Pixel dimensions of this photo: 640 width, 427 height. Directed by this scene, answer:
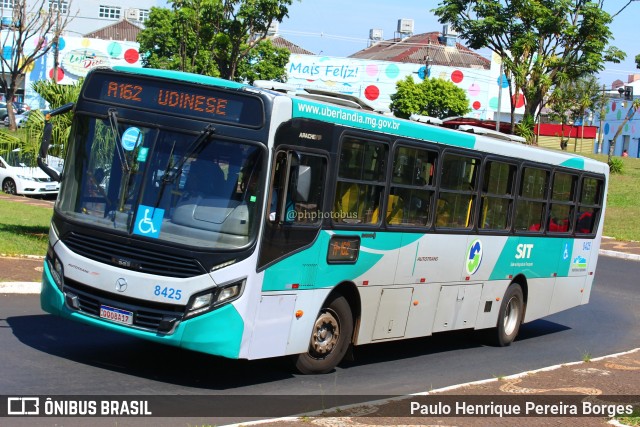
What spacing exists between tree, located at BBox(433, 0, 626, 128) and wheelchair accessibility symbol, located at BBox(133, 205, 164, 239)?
26.7 metres

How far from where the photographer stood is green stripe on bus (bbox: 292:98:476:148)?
32.3ft

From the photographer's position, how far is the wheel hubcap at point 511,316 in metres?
14.7

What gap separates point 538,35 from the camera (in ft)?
113

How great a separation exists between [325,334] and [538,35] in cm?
2632

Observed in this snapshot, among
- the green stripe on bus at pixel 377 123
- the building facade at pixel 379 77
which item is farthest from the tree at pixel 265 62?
the green stripe on bus at pixel 377 123

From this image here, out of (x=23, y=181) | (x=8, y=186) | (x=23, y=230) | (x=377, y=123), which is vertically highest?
(x=377, y=123)

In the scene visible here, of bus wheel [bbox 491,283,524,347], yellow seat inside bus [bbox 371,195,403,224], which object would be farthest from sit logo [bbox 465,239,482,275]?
yellow seat inside bus [bbox 371,195,403,224]

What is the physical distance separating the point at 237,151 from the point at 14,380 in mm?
2826

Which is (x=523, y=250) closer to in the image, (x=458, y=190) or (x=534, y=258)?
(x=534, y=258)

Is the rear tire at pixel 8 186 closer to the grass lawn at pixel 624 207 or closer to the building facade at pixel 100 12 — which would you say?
the grass lawn at pixel 624 207

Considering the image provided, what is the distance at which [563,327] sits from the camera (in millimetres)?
17406

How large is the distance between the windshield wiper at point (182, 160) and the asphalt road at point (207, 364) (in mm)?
1733

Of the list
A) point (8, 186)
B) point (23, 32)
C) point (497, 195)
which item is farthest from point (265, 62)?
point (497, 195)

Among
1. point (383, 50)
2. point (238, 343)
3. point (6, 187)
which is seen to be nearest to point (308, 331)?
point (238, 343)
